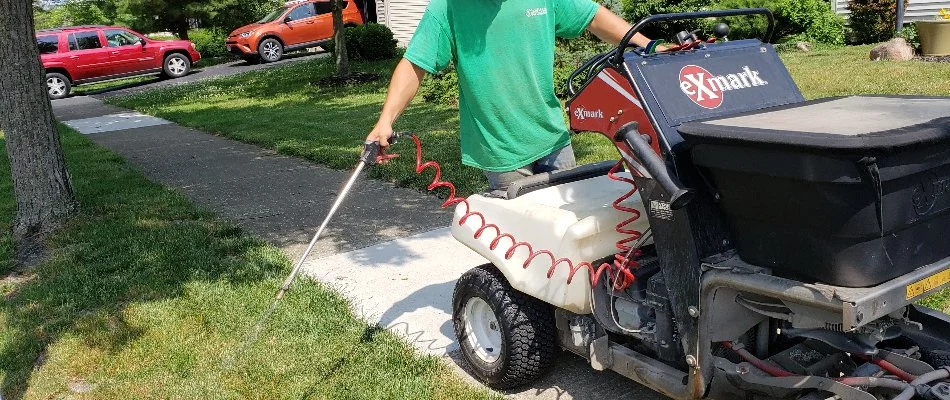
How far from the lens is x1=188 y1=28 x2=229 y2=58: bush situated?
28.3 metres

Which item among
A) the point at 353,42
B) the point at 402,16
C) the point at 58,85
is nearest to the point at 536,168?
Answer: the point at 353,42

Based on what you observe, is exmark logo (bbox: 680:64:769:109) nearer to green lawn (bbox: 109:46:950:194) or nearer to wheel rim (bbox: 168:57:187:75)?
green lawn (bbox: 109:46:950:194)

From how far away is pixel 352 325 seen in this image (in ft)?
14.0

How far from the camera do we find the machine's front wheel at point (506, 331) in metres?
3.32

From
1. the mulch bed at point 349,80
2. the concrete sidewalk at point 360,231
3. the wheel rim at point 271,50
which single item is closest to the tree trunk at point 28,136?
the concrete sidewalk at point 360,231

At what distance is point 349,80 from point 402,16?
Answer: 8392 millimetres

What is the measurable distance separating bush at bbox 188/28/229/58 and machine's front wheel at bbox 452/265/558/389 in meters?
23.8

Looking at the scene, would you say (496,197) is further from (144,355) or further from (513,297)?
(144,355)

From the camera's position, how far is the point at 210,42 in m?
29.8

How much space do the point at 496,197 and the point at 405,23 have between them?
A: 2073cm

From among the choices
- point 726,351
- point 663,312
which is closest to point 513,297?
point 663,312

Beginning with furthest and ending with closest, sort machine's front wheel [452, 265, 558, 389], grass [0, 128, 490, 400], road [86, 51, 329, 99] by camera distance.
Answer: road [86, 51, 329, 99] < grass [0, 128, 490, 400] < machine's front wheel [452, 265, 558, 389]

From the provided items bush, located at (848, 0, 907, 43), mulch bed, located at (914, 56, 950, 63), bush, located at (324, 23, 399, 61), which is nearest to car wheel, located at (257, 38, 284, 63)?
bush, located at (324, 23, 399, 61)

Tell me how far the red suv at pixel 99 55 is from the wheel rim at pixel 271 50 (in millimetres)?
2174
